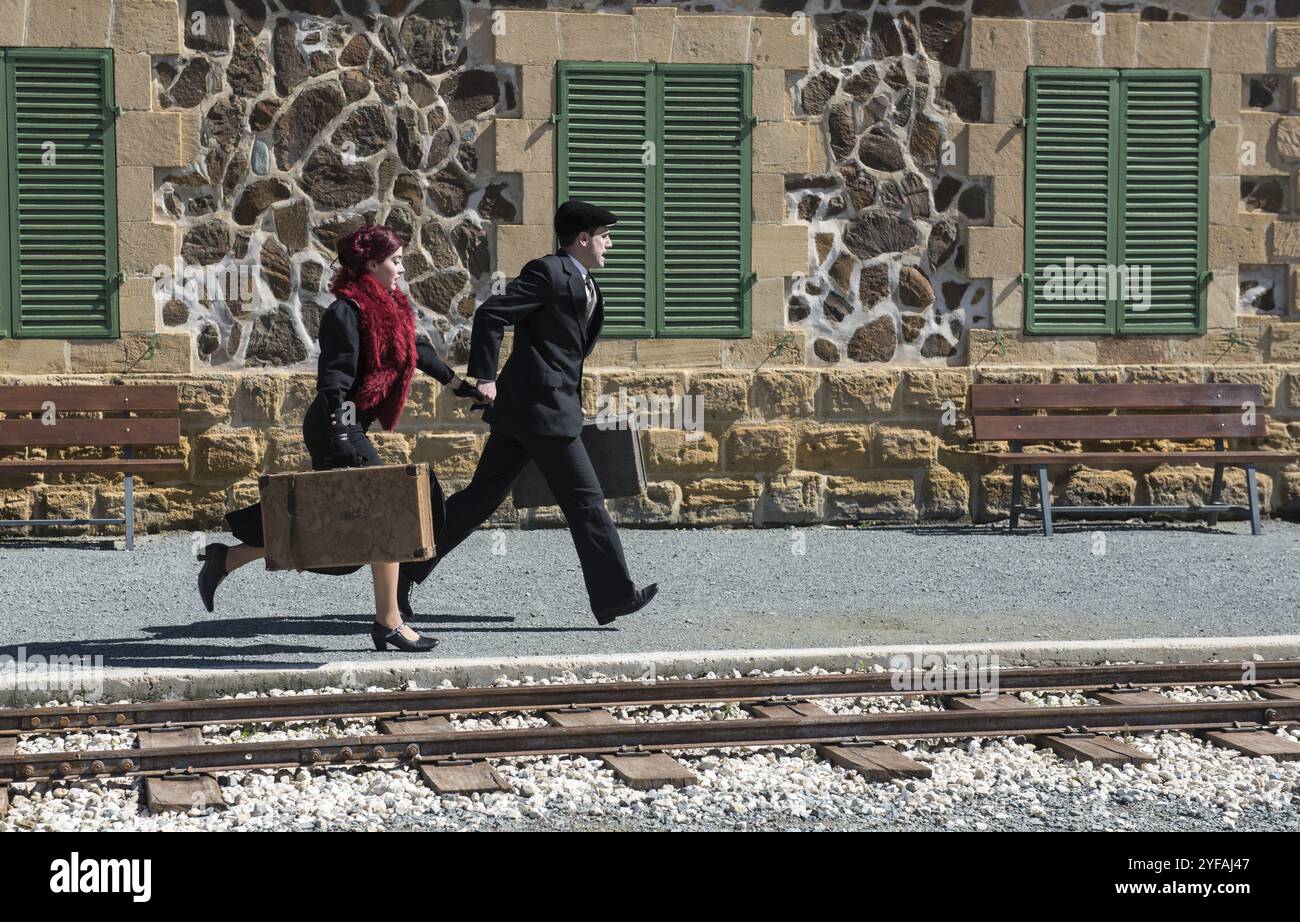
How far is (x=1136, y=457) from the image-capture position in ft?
38.7

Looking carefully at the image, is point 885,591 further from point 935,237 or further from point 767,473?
point 935,237

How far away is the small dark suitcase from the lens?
8.40 metres

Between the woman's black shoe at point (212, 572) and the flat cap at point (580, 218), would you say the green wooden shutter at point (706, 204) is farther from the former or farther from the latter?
the woman's black shoe at point (212, 572)

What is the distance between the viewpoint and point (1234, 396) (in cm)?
1216

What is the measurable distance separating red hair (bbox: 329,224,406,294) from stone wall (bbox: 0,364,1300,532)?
4227mm

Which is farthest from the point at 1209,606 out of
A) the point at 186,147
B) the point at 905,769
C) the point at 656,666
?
the point at 186,147

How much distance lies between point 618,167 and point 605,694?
19.3 ft

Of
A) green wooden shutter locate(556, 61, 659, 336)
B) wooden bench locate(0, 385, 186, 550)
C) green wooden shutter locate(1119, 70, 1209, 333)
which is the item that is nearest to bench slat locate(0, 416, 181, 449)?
wooden bench locate(0, 385, 186, 550)

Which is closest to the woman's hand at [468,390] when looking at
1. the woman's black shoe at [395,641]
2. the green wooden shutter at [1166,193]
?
the woman's black shoe at [395,641]

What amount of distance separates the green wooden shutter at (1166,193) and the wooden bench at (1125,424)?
1.81 ft

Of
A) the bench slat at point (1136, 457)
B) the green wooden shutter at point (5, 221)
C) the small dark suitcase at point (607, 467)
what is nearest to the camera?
the small dark suitcase at point (607, 467)

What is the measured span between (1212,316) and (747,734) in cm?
754

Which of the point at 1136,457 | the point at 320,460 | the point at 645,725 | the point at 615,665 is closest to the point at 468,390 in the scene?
the point at 320,460

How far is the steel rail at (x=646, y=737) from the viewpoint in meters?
5.59
